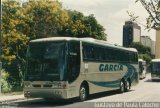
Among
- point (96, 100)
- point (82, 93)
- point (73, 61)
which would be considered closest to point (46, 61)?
point (73, 61)

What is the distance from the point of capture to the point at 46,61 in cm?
2069

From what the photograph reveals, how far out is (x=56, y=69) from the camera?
802 inches

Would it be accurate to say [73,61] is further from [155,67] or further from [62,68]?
[155,67]

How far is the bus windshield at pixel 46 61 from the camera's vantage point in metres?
20.4

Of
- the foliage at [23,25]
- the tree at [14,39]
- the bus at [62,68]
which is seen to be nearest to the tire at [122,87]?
the bus at [62,68]

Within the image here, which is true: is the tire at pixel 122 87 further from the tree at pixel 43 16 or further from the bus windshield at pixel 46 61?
the bus windshield at pixel 46 61

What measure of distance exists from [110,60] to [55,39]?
21.6 ft

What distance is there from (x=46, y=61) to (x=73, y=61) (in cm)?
136

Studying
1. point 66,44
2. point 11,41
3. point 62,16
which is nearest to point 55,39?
point 66,44

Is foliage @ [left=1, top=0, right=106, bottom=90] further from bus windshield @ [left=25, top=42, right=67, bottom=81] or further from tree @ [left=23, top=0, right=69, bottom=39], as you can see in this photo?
bus windshield @ [left=25, top=42, right=67, bottom=81]

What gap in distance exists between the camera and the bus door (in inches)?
→ 815

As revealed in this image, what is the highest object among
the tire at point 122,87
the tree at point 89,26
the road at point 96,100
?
the tree at point 89,26

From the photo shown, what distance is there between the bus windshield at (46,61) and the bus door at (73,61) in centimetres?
41

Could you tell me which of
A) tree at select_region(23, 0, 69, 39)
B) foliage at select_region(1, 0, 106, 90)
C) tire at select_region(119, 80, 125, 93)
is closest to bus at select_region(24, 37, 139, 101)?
tire at select_region(119, 80, 125, 93)
